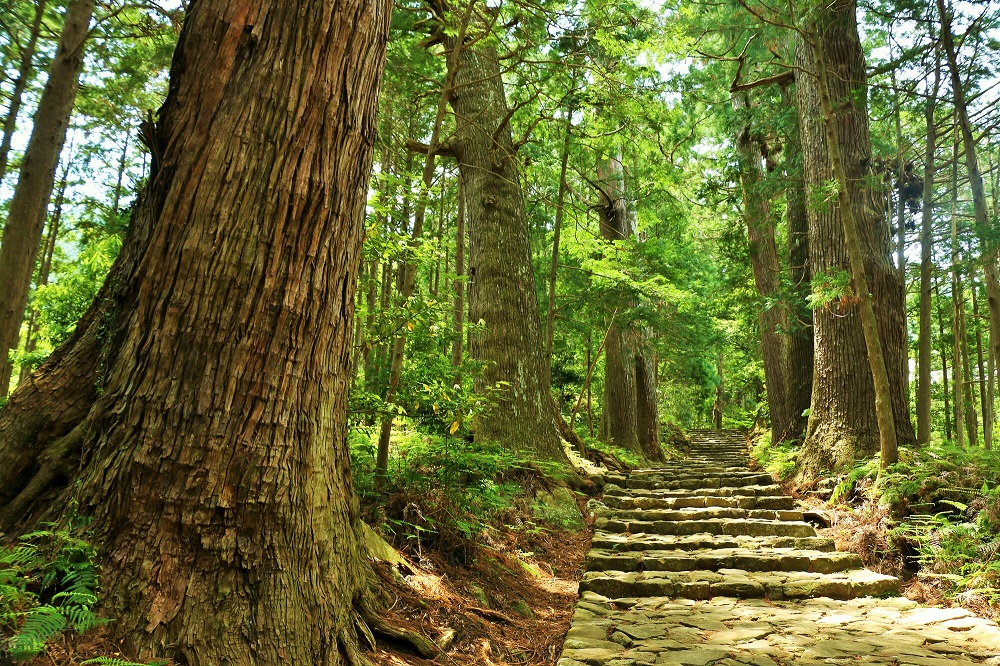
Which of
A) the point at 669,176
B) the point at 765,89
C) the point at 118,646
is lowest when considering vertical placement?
the point at 118,646

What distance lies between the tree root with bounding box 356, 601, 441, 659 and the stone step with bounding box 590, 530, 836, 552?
2.99 m

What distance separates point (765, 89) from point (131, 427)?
43.2ft

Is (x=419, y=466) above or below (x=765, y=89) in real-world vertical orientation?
below

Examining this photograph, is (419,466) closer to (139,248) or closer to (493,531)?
(493,531)

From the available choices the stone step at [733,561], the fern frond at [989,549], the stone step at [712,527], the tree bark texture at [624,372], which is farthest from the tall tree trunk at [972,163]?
the tree bark texture at [624,372]

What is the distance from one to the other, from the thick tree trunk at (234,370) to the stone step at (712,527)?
4070mm

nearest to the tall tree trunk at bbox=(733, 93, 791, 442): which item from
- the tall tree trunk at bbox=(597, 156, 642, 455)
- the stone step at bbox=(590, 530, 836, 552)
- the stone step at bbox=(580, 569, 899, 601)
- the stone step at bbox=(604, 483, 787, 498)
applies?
the tall tree trunk at bbox=(597, 156, 642, 455)

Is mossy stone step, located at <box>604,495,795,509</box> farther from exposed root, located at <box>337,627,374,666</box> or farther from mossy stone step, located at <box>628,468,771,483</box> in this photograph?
exposed root, located at <box>337,627,374,666</box>

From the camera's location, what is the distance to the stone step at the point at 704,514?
6.17 meters

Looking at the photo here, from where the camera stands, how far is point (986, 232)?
291 inches

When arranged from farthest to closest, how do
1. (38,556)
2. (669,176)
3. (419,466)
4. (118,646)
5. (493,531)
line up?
(669,176) → (493,531) → (419,466) → (38,556) → (118,646)

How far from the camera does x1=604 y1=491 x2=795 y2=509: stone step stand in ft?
22.1

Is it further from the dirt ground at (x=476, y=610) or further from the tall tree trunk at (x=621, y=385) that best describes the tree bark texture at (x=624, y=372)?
the dirt ground at (x=476, y=610)

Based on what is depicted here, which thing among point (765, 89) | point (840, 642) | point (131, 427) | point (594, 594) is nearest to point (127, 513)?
point (131, 427)
